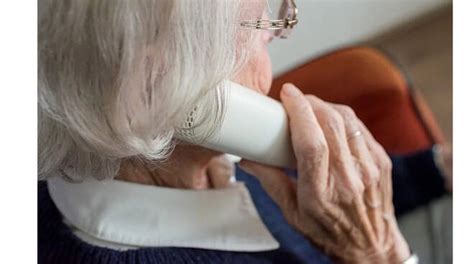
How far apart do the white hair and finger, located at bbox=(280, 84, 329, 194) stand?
12 cm

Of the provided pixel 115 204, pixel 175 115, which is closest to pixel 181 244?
pixel 115 204

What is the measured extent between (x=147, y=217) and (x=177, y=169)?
6 cm

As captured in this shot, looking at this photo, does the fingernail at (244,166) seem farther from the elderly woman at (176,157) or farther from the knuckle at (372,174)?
the knuckle at (372,174)

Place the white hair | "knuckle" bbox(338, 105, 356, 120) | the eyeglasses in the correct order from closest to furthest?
the white hair
the eyeglasses
"knuckle" bbox(338, 105, 356, 120)

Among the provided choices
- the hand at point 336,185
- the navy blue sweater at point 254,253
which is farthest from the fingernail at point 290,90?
the navy blue sweater at point 254,253

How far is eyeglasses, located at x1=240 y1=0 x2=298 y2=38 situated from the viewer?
634 millimetres

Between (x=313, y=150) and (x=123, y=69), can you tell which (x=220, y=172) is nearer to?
(x=313, y=150)

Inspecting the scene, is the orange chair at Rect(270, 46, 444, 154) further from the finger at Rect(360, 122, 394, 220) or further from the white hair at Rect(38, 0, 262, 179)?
the white hair at Rect(38, 0, 262, 179)

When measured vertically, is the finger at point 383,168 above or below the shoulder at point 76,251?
above

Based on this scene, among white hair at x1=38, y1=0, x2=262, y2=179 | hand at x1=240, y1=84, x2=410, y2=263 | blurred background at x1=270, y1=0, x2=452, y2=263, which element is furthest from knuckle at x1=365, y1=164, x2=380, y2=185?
white hair at x1=38, y1=0, x2=262, y2=179

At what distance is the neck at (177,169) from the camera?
2.22 feet

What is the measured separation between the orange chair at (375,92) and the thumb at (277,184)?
0.08 m

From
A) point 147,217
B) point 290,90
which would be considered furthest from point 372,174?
point 147,217
